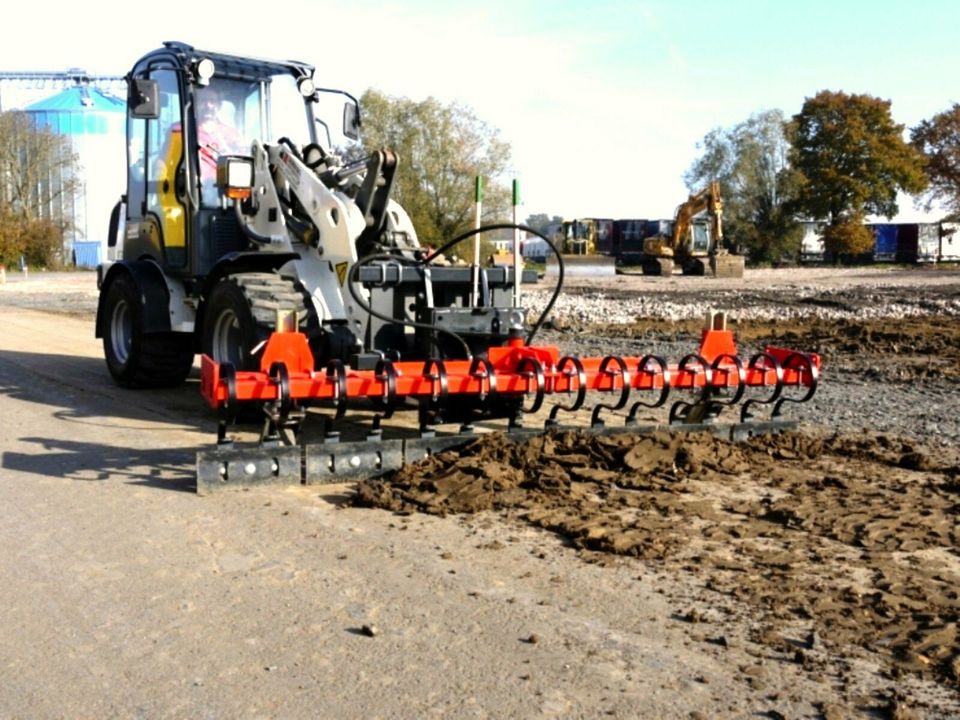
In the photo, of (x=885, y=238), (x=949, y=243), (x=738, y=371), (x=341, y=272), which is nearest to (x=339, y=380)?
(x=341, y=272)

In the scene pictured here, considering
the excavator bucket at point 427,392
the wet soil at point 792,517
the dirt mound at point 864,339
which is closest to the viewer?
the wet soil at point 792,517

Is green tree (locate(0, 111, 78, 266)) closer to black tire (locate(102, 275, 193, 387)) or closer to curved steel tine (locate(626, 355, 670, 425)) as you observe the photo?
black tire (locate(102, 275, 193, 387))

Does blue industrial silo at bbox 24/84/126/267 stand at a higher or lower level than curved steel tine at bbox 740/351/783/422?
higher

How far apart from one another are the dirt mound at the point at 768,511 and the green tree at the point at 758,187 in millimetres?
54824

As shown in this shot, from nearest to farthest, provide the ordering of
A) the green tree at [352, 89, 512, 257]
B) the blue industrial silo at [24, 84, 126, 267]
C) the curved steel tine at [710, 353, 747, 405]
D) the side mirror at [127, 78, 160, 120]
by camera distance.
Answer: the curved steel tine at [710, 353, 747, 405] → the side mirror at [127, 78, 160, 120] → the green tree at [352, 89, 512, 257] → the blue industrial silo at [24, 84, 126, 267]

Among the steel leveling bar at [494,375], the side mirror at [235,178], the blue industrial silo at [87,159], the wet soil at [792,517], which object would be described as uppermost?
the blue industrial silo at [87,159]

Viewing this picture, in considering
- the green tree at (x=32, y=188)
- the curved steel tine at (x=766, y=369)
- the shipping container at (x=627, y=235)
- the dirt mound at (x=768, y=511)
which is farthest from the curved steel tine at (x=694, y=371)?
the shipping container at (x=627, y=235)

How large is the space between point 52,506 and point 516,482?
2759 mm

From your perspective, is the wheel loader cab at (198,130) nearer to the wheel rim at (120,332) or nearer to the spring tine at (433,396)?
the wheel rim at (120,332)

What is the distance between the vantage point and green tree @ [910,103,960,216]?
200ft

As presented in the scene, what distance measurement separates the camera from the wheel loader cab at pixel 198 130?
31.8 ft

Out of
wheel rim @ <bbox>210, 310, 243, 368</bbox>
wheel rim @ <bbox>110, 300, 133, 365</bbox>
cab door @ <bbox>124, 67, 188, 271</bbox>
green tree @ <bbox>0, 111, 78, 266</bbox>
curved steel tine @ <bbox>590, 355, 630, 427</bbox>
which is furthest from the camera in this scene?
green tree @ <bbox>0, 111, 78, 266</bbox>

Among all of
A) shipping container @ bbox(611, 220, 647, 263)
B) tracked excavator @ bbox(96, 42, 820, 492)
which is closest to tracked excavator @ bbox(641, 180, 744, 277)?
shipping container @ bbox(611, 220, 647, 263)

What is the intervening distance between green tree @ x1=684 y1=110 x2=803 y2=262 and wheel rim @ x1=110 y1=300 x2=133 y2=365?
5327 centimetres
